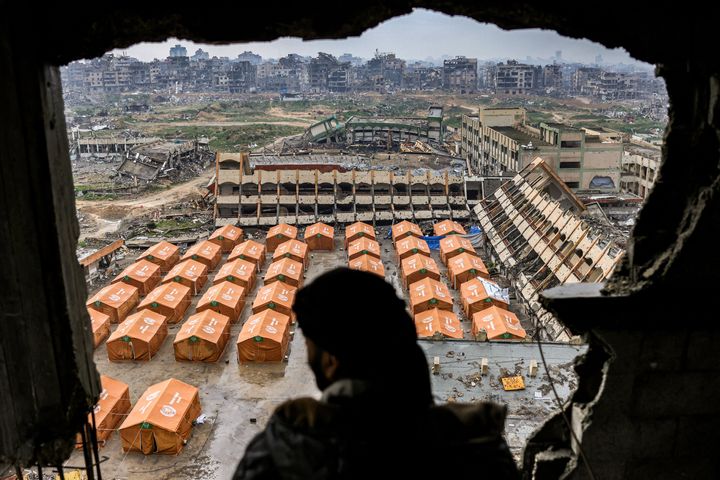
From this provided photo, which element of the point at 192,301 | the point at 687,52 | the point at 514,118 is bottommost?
the point at 192,301

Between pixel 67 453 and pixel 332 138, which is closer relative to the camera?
pixel 67 453

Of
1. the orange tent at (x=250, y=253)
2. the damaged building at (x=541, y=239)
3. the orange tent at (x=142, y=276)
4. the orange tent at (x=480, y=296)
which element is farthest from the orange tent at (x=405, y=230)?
the orange tent at (x=142, y=276)

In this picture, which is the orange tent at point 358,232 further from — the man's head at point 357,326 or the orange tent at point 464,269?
the man's head at point 357,326

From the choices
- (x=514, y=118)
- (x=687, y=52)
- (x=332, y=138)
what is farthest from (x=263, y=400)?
(x=332, y=138)

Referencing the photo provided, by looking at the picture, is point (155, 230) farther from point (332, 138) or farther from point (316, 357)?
point (332, 138)

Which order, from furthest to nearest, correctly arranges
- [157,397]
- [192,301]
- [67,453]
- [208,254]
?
[208,254]
[192,301]
[157,397]
[67,453]
